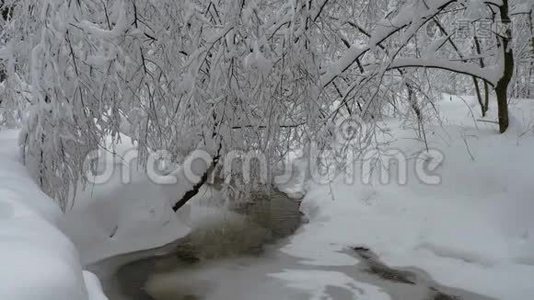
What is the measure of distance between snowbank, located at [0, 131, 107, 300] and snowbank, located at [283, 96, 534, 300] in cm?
399

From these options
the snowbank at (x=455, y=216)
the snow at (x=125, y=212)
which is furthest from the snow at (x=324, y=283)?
the snow at (x=125, y=212)

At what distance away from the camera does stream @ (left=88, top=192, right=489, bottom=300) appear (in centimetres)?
561

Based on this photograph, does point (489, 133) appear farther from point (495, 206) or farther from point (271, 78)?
point (271, 78)

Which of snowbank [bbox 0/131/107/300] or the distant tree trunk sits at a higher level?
the distant tree trunk

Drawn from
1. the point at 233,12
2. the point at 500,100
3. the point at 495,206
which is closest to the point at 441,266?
the point at 495,206

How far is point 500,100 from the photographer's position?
7340mm

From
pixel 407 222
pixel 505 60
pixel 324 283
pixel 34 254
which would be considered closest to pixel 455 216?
pixel 407 222

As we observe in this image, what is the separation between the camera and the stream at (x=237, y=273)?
561cm

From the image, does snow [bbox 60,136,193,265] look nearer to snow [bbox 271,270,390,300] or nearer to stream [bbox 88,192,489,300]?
stream [bbox 88,192,489,300]

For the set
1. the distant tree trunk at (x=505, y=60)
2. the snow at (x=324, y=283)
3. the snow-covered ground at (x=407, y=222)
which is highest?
the distant tree trunk at (x=505, y=60)

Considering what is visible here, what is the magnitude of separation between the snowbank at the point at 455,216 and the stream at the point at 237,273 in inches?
9.2

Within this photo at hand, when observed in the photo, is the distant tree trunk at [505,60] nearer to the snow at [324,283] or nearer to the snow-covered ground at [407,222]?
the snow-covered ground at [407,222]

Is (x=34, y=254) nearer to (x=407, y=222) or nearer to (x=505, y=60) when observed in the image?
(x=407, y=222)

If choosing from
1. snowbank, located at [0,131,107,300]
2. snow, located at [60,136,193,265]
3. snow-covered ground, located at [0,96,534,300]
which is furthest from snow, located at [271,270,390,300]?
snowbank, located at [0,131,107,300]
